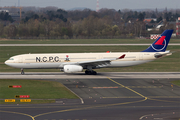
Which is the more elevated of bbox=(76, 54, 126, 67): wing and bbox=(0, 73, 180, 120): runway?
bbox=(76, 54, 126, 67): wing

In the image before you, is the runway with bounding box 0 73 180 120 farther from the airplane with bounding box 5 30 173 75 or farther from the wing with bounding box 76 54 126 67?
the airplane with bounding box 5 30 173 75

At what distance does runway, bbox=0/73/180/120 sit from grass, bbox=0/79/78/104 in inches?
63.9

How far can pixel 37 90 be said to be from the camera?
118 feet

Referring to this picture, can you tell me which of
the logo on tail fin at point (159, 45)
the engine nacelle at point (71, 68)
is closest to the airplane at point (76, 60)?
the engine nacelle at point (71, 68)

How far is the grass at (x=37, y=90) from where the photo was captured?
106 feet

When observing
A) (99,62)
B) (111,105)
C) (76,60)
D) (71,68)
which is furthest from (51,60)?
(111,105)

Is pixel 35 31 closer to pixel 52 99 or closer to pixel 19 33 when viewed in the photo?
pixel 19 33

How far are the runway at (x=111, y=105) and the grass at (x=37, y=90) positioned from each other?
1622 millimetres

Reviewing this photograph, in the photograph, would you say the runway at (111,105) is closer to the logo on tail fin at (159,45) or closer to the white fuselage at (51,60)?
the white fuselage at (51,60)

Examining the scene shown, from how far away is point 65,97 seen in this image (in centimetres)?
3191

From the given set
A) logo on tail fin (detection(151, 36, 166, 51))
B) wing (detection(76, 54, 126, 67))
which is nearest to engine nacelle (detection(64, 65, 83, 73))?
wing (detection(76, 54, 126, 67))

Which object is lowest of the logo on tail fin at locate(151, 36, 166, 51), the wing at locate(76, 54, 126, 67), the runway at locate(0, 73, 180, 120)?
the runway at locate(0, 73, 180, 120)

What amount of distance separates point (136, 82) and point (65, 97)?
14603 millimetres

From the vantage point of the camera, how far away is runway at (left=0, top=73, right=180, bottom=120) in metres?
24.7
